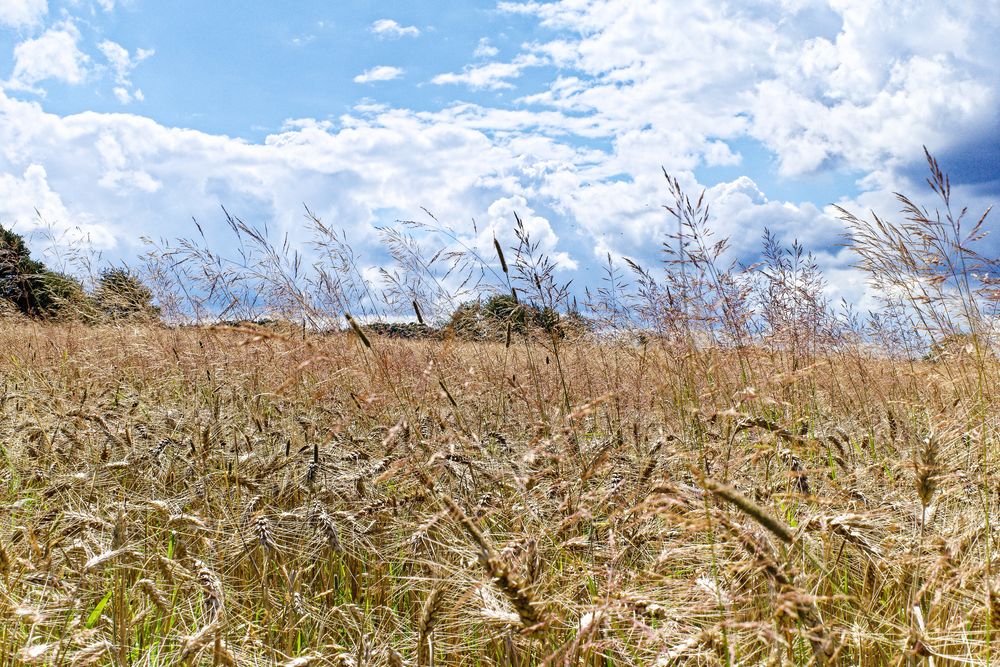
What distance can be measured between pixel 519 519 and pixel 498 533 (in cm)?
10

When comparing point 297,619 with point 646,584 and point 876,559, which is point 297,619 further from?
point 876,559

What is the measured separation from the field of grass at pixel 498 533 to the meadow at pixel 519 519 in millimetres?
17

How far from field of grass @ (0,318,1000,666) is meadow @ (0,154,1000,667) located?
17mm

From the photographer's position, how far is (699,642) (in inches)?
61.6

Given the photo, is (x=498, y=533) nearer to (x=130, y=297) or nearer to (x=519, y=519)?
(x=519, y=519)

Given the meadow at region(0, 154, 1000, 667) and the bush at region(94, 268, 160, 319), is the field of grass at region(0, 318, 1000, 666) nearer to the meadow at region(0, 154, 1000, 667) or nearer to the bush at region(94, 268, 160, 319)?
the meadow at region(0, 154, 1000, 667)

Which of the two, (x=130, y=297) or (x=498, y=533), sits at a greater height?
(x=130, y=297)

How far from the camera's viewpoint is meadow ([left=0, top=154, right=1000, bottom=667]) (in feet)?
5.41

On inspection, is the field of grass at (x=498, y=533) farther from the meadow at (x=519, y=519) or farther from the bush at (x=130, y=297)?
the bush at (x=130, y=297)

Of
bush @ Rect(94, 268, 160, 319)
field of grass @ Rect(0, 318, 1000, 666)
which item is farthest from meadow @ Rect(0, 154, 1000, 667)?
bush @ Rect(94, 268, 160, 319)

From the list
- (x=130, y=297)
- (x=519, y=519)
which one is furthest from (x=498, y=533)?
(x=130, y=297)

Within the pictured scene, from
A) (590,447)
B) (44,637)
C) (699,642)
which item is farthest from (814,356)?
(44,637)

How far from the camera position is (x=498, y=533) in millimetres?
2193

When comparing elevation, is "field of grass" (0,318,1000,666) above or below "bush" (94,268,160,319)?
below
